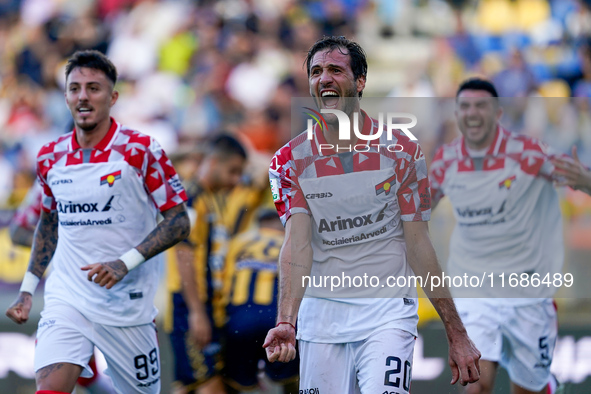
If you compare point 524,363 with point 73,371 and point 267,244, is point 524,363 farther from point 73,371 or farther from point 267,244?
point 73,371

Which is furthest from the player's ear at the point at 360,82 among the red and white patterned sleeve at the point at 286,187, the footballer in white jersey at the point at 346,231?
the red and white patterned sleeve at the point at 286,187

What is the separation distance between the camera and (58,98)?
13.5 meters

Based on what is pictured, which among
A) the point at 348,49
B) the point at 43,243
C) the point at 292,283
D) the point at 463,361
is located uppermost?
the point at 348,49

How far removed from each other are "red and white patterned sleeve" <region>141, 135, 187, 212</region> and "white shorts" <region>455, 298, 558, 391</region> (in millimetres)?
2377

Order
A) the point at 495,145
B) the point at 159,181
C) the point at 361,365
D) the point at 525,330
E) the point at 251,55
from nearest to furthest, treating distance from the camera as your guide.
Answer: the point at 361,365 → the point at 159,181 → the point at 525,330 → the point at 495,145 → the point at 251,55

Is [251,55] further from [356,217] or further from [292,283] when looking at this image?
[292,283]

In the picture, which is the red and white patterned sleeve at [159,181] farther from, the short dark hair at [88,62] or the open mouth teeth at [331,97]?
the open mouth teeth at [331,97]

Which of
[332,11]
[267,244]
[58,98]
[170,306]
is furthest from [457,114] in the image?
[58,98]

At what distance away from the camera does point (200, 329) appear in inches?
271

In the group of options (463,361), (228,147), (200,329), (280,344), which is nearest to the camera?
(280,344)

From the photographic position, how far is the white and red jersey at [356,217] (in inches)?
169

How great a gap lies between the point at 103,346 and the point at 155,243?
2.42ft

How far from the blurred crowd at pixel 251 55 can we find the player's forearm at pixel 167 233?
→ 6.48 metres

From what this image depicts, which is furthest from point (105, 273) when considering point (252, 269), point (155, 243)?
point (252, 269)
